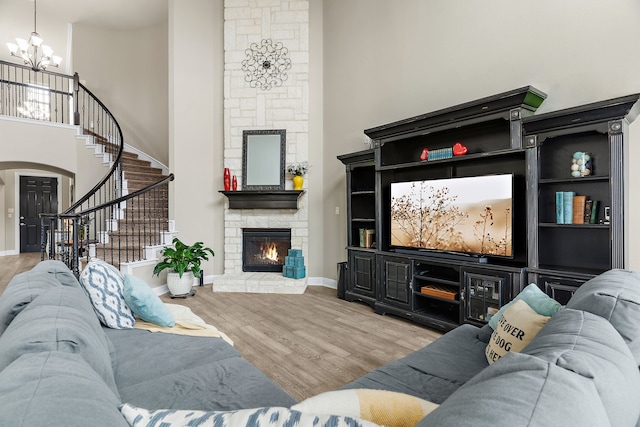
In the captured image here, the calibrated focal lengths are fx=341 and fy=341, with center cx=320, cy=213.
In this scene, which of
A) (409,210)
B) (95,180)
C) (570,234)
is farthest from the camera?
(95,180)

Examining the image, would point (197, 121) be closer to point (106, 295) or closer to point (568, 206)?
point (106, 295)

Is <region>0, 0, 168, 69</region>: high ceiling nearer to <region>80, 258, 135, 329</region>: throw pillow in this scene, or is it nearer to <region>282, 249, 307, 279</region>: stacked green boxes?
<region>282, 249, 307, 279</region>: stacked green boxes

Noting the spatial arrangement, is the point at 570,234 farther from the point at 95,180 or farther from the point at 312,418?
the point at 95,180

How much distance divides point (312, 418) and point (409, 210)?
331 centimetres

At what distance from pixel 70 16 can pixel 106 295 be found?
787 cm

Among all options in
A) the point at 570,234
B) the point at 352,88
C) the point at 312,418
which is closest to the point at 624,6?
the point at 570,234

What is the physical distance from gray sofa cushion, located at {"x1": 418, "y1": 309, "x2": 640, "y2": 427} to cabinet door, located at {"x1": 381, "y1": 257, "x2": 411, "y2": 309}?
2.87m

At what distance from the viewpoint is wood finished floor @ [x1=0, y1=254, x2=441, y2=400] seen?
99.4 inches

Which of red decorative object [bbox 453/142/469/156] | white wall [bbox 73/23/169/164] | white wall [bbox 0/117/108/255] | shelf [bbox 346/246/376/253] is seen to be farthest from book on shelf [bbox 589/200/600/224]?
white wall [bbox 73/23/169/164]

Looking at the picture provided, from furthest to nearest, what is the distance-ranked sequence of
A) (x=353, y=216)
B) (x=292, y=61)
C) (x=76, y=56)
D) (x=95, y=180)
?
(x=76, y=56) → (x=95, y=180) → (x=292, y=61) → (x=353, y=216)

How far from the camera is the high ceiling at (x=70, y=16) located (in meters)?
6.64

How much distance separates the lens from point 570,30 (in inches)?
112

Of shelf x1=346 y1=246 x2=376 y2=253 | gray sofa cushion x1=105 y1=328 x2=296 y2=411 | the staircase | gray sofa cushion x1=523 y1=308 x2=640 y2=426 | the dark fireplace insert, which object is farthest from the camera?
the dark fireplace insert

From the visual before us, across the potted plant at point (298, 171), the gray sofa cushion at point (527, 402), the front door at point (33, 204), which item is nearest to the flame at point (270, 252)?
the potted plant at point (298, 171)
